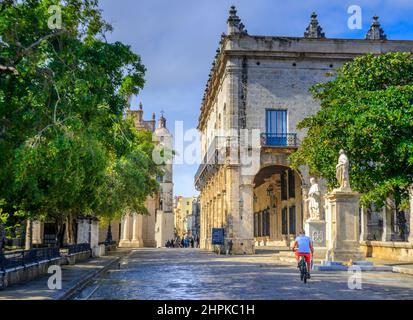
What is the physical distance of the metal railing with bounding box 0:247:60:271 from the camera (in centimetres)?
1449

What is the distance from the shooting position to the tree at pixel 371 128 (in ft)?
75.9

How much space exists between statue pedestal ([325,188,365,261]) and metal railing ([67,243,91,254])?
11088mm

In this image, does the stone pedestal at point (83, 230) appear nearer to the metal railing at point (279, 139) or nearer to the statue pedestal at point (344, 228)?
the metal railing at point (279, 139)

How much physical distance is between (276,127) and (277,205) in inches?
536

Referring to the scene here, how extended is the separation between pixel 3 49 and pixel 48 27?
1166 mm

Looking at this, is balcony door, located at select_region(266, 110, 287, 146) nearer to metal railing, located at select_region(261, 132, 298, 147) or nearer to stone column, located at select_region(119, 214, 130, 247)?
metal railing, located at select_region(261, 132, 298, 147)

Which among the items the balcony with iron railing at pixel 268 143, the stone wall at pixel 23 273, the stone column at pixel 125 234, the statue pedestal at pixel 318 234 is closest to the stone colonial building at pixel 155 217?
the stone column at pixel 125 234

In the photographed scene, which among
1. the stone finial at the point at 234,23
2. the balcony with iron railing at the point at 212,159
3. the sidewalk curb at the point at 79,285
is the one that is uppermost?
the stone finial at the point at 234,23

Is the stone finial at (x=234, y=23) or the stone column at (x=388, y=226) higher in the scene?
the stone finial at (x=234, y=23)

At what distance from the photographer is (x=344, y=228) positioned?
21.8 metres

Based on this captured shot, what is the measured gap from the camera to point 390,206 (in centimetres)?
2942

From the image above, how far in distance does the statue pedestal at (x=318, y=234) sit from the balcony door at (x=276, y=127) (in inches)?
406

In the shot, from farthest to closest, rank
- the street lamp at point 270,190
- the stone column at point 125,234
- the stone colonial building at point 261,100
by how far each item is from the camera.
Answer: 1. the stone column at point 125,234
2. the street lamp at point 270,190
3. the stone colonial building at point 261,100
